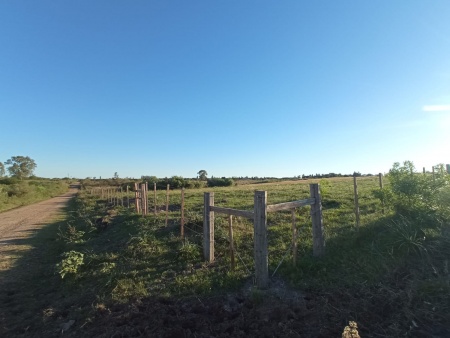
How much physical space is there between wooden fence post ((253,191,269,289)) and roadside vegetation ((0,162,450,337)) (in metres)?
0.27

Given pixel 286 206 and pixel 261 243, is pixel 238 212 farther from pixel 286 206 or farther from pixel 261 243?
pixel 286 206

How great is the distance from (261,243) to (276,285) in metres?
0.92

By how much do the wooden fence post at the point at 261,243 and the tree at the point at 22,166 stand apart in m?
89.7

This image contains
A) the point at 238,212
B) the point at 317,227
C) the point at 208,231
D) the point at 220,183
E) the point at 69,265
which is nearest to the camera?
the point at 238,212

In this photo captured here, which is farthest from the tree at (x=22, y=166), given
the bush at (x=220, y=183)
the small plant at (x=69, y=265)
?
the small plant at (x=69, y=265)

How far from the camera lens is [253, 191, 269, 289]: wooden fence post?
576 centimetres

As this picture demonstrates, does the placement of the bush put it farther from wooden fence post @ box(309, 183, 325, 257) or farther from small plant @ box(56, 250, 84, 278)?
wooden fence post @ box(309, 183, 325, 257)

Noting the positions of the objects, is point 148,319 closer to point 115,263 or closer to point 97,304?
point 97,304

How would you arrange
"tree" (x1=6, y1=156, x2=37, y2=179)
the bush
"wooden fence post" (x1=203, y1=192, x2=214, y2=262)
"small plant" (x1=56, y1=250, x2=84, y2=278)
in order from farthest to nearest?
"tree" (x1=6, y1=156, x2=37, y2=179)
the bush
"wooden fence post" (x1=203, y1=192, x2=214, y2=262)
"small plant" (x1=56, y1=250, x2=84, y2=278)

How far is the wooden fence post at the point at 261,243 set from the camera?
576 cm

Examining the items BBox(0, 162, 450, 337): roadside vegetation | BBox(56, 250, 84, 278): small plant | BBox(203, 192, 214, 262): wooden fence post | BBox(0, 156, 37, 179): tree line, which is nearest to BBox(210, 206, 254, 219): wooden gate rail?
BBox(203, 192, 214, 262): wooden fence post

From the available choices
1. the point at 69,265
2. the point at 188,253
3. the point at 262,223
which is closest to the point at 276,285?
the point at 262,223

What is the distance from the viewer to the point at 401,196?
310 inches

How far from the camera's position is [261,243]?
5.81 metres
